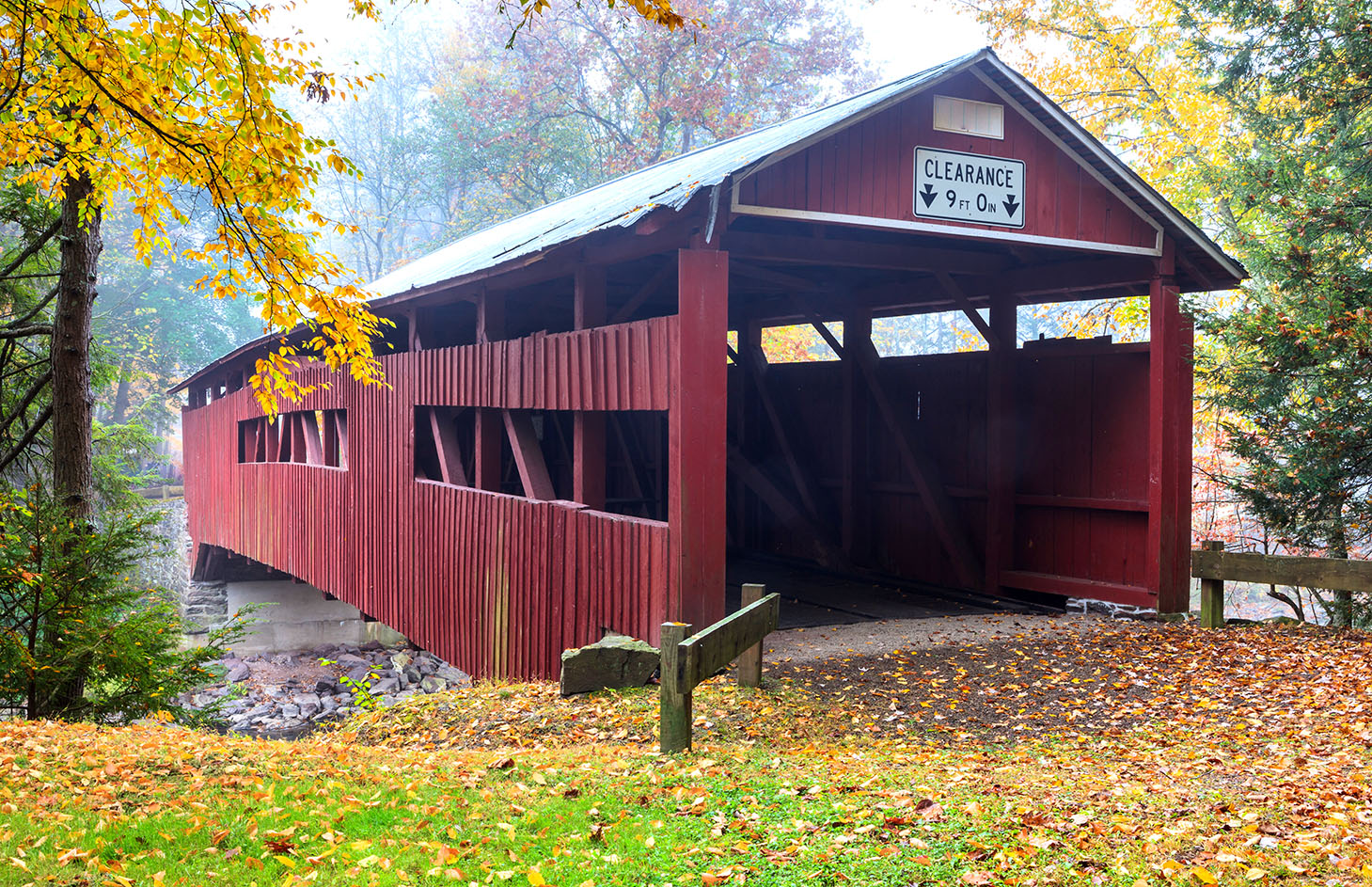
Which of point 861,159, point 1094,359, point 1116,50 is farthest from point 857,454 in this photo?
point 1116,50

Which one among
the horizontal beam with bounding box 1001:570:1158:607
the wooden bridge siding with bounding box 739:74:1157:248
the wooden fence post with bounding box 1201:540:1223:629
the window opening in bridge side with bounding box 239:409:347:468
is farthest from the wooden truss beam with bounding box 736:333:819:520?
the window opening in bridge side with bounding box 239:409:347:468

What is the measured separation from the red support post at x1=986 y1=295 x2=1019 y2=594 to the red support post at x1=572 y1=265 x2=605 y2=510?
3.85 meters

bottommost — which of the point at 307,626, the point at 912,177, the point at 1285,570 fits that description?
the point at 307,626

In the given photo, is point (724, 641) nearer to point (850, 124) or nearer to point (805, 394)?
point (850, 124)

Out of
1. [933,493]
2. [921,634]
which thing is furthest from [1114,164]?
[921,634]

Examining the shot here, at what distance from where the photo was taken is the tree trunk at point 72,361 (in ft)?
28.5

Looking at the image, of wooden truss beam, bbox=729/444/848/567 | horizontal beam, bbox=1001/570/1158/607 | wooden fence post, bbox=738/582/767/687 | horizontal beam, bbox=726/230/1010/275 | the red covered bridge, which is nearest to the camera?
wooden fence post, bbox=738/582/767/687

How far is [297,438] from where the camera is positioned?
59.5ft

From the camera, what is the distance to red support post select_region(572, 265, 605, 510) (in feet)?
28.2

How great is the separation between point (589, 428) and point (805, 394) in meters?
5.01

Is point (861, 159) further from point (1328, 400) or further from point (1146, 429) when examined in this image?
point (1328, 400)

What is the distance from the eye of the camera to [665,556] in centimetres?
729

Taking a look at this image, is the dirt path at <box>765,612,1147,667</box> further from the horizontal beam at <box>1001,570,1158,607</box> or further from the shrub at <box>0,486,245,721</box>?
the shrub at <box>0,486,245,721</box>

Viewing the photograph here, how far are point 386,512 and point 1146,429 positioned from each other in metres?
8.20
